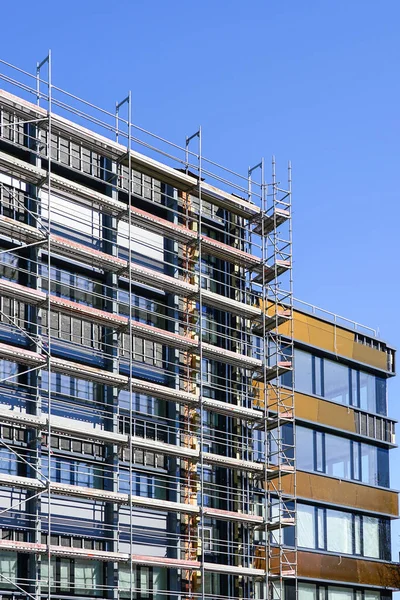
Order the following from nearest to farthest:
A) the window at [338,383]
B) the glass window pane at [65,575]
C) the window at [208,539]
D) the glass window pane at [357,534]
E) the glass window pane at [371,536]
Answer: the glass window pane at [65,575] → the window at [208,539] → the window at [338,383] → the glass window pane at [357,534] → the glass window pane at [371,536]

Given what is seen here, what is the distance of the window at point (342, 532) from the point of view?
42.9 meters

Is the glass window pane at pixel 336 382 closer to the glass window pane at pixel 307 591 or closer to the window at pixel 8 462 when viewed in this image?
the glass window pane at pixel 307 591

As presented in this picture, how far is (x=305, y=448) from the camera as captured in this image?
143 ft

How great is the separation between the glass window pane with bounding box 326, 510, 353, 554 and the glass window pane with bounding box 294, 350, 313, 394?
4575 mm

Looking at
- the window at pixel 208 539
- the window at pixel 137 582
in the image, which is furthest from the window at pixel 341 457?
the window at pixel 137 582

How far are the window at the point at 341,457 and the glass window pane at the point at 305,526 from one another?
1.45 meters

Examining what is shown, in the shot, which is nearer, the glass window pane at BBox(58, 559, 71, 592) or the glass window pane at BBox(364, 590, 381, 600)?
the glass window pane at BBox(58, 559, 71, 592)

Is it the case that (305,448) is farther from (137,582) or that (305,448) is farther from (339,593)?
(137,582)

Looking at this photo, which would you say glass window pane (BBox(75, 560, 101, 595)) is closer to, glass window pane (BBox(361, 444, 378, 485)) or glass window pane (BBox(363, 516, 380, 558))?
glass window pane (BBox(363, 516, 380, 558))

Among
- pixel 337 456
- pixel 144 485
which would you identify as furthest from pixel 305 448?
Result: pixel 144 485

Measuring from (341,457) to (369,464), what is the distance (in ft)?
6.52

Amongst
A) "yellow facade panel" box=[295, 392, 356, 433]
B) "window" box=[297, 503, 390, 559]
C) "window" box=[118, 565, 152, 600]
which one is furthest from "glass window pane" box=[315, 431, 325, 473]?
"window" box=[118, 565, 152, 600]

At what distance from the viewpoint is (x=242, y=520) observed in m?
38.6

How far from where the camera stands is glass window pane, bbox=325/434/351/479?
4472 cm
